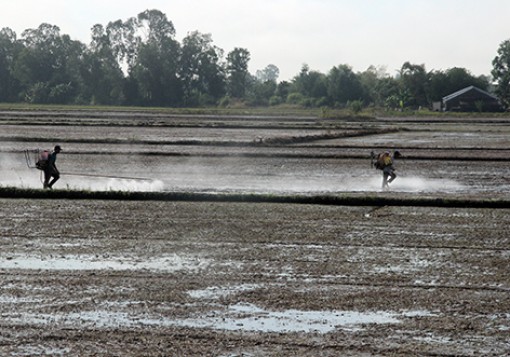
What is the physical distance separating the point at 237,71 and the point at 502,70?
1472 inches

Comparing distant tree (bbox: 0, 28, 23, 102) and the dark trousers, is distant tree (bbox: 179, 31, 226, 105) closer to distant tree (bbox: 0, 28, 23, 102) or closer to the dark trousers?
distant tree (bbox: 0, 28, 23, 102)

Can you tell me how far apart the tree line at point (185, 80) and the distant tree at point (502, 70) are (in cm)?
11

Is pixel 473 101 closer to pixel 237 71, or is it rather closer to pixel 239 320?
pixel 237 71

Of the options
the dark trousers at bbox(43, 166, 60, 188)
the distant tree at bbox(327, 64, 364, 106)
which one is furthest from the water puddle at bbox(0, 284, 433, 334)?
the distant tree at bbox(327, 64, 364, 106)

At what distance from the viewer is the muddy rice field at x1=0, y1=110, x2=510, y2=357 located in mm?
9141

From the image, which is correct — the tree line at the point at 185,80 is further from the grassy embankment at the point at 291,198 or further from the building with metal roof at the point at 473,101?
the grassy embankment at the point at 291,198

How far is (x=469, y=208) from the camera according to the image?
1827 centimetres

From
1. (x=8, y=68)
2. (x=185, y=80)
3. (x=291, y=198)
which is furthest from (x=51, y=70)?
(x=291, y=198)

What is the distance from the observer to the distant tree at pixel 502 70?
8619 centimetres

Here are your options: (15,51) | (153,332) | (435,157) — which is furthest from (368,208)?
(15,51)

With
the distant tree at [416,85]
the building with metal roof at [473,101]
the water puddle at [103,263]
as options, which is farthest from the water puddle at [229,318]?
the distant tree at [416,85]

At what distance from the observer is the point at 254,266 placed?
41.1ft

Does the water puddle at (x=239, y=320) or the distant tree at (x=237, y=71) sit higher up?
the distant tree at (x=237, y=71)

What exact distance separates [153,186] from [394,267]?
10.6m
